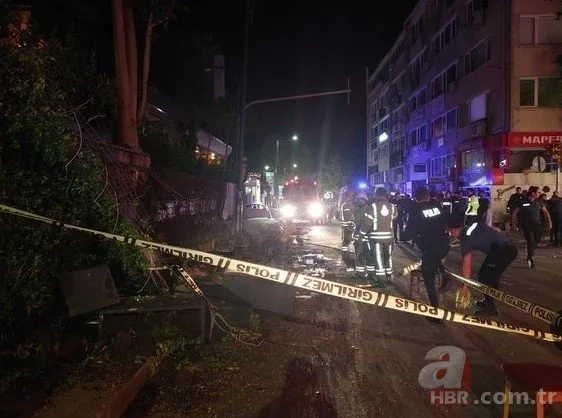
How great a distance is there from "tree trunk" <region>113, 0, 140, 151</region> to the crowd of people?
482 centimetres

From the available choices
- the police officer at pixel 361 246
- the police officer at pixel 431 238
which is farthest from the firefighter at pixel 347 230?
the police officer at pixel 431 238

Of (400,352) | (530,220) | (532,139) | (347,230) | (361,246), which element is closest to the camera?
(400,352)

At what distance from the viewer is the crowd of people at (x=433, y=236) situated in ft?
24.5

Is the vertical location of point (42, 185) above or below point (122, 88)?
A: below

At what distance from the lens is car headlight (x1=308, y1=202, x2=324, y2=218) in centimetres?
3328

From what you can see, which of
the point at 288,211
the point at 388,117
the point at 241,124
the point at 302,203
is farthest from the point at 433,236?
the point at 388,117

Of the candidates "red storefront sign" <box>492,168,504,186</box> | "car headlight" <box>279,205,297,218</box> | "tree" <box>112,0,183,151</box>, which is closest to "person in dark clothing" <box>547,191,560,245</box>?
"red storefront sign" <box>492,168,504,186</box>

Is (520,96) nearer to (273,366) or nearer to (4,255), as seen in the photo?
(273,366)

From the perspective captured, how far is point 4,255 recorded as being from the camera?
4543 millimetres

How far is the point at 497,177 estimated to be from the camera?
1059 inches

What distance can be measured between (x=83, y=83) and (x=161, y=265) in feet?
9.37

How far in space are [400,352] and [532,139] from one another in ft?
77.0

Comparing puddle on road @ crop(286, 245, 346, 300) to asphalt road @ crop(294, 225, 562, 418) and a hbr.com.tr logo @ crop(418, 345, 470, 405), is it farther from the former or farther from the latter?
a hbr.com.tr logo @ crop(418, 345, 470, 405)

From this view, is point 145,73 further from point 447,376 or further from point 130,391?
point 447,376
